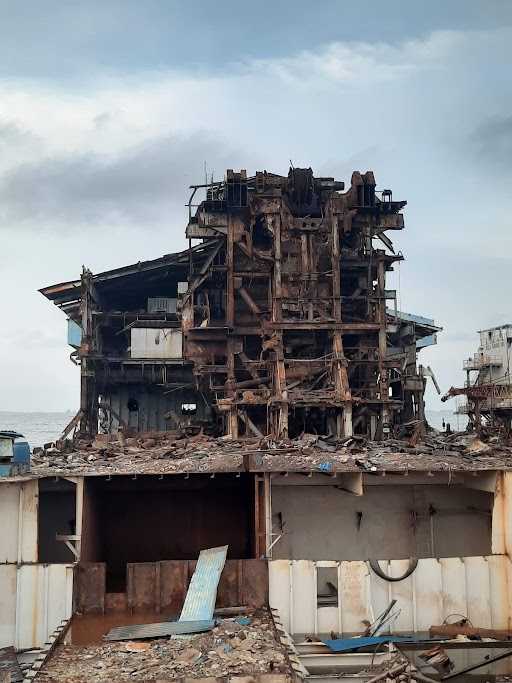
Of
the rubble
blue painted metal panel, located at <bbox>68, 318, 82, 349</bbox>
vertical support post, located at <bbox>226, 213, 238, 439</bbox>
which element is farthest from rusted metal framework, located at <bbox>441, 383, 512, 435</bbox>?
blue painted metal panel, located at <bbox>68, 318, 82, 349</bbox>

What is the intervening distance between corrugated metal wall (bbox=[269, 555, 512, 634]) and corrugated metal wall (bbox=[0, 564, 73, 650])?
4538 millimetres

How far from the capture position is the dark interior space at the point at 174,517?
18.4 m

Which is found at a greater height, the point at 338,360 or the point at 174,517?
the point at 338,360

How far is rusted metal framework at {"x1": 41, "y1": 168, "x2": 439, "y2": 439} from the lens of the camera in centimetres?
2600

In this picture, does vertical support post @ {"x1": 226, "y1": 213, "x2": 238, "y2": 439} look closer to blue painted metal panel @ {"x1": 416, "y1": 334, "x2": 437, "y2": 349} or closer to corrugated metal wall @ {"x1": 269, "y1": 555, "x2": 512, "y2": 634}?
corrugated metal wall @ {"x1": 269, "y1": 555, "x2": 512, "y2": 634}

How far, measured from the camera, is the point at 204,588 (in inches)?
525

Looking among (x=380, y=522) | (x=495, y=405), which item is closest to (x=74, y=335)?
(x=380, y=522)

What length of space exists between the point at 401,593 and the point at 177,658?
581 cm

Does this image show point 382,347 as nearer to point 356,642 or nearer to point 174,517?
point 174,517

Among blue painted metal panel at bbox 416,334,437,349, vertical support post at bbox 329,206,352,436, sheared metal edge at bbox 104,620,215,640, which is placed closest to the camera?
sheared metal edge at bbox 104,620,215,640

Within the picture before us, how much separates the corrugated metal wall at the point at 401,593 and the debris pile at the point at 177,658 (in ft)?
6.10

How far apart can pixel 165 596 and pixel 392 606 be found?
4986 mm

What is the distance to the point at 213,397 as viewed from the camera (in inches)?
1151

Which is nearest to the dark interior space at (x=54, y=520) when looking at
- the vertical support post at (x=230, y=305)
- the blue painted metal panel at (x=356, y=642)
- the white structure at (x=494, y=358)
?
the blue painted metal panel at (x=356, y=642)
